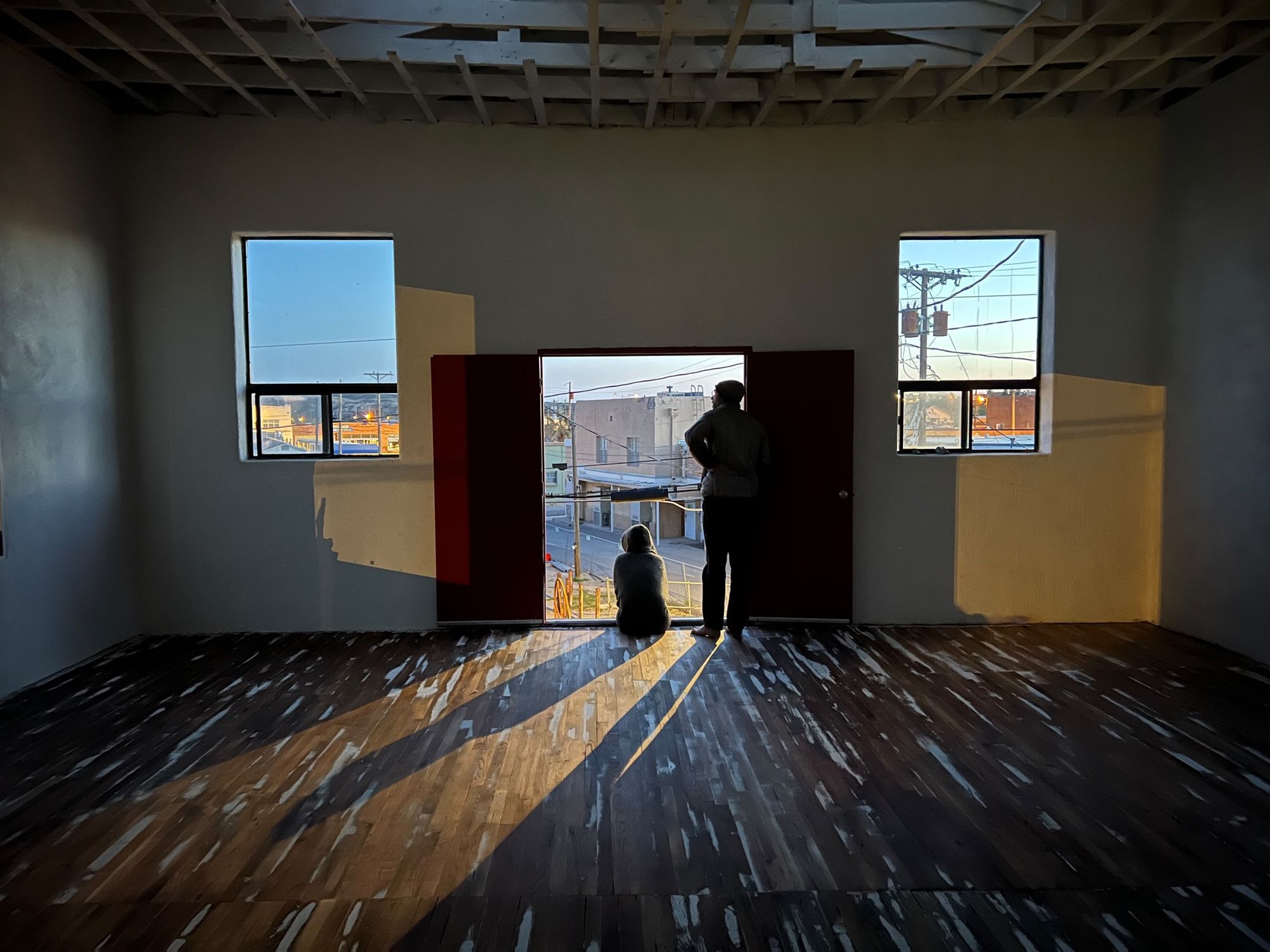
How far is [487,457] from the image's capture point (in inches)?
A: 210

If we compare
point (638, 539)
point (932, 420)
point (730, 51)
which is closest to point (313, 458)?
point (638, 539)

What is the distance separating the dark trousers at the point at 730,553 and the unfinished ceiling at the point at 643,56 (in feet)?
8.50

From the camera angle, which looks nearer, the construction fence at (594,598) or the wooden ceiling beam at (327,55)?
the wooden ceiling beam at (327,55)

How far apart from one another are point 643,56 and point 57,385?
3914 mm

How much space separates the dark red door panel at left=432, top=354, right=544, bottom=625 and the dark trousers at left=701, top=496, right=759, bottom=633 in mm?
1172

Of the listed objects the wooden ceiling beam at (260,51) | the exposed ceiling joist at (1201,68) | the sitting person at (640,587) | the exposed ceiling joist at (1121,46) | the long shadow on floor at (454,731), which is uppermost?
the exposed ceiling joist at (1201,68)

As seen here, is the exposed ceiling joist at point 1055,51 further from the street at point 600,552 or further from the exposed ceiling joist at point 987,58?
the street at point 600,552

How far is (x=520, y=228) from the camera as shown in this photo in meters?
5.33

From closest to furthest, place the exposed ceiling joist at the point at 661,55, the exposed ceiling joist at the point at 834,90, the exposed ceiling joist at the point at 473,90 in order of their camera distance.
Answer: the exposed ceiling joist at the point at 661,55 → the exposed ceiling joist at the point at 473,90 → the exposed ceiling joist at the point at 834,90

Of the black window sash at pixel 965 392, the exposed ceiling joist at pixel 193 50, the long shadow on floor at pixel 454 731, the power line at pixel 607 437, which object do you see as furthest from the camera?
the power line at pixel 607 437

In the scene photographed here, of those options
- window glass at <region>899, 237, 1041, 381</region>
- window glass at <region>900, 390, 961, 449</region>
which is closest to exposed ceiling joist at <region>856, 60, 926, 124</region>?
window glass at <region>899, 237, 1041, 381</region>

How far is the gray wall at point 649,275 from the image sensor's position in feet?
17.2

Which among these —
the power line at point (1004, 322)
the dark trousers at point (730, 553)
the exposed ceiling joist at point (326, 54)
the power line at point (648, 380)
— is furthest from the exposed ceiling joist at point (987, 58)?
the exposed ceiling joist at point (326, 54)

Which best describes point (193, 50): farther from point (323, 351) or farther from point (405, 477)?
point (405, 477)
